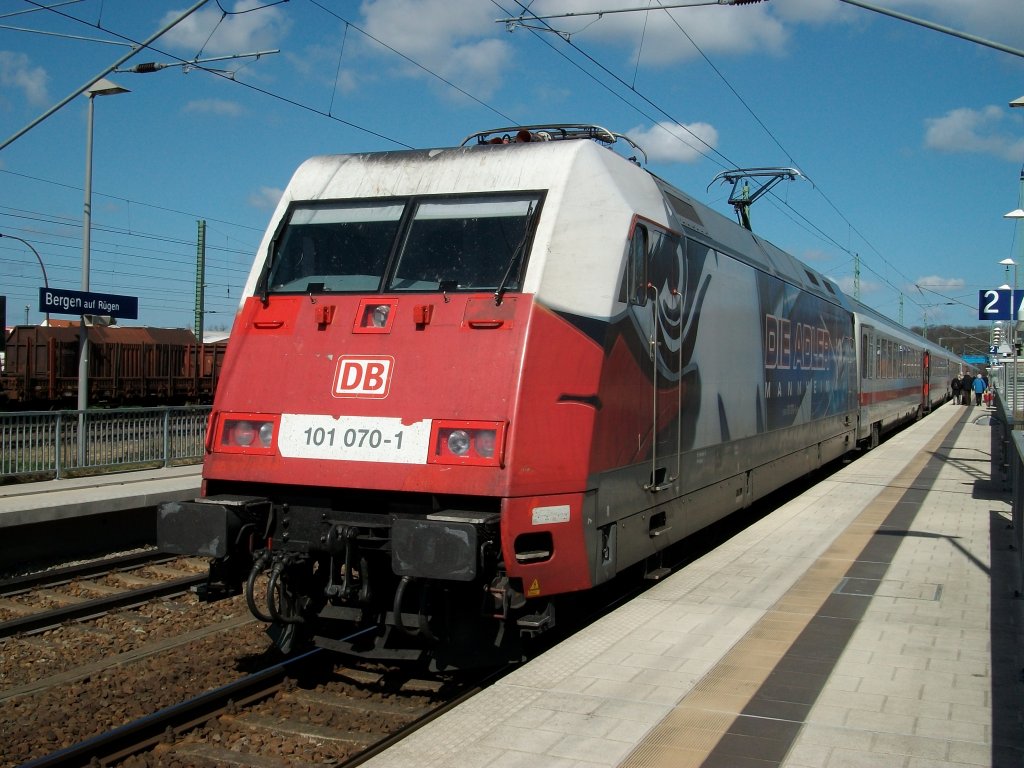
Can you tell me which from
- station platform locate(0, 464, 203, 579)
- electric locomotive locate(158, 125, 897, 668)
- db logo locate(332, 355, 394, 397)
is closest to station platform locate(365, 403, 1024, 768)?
electric locomotive locate(158, 125, 897, 668)

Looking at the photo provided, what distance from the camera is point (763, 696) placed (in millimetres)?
5387

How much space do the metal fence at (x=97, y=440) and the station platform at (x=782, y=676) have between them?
31.2 ft

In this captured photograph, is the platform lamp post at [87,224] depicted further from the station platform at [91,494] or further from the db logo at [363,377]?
the db logo at [363,377]

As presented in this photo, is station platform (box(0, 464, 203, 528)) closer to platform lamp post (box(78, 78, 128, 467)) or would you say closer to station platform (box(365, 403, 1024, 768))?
platform lamp post (box(78, 78, 128, 467))

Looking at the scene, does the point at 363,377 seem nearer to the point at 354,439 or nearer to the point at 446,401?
the point at 354,439

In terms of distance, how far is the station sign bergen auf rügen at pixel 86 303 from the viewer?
14.8m

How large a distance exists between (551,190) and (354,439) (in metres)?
2.08

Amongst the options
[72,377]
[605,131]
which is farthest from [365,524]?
[72,377]

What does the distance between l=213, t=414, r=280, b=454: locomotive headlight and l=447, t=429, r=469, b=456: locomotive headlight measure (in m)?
1.26

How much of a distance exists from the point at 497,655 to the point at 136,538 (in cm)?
812

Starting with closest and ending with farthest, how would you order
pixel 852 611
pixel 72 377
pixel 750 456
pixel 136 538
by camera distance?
pixel 852 611
pixel 750 456
pixel 136 538
pixel 72 377

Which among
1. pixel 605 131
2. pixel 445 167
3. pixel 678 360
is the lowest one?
pixel 678 360

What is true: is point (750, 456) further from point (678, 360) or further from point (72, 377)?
point (72, 377)

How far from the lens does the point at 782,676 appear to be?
5.75m
